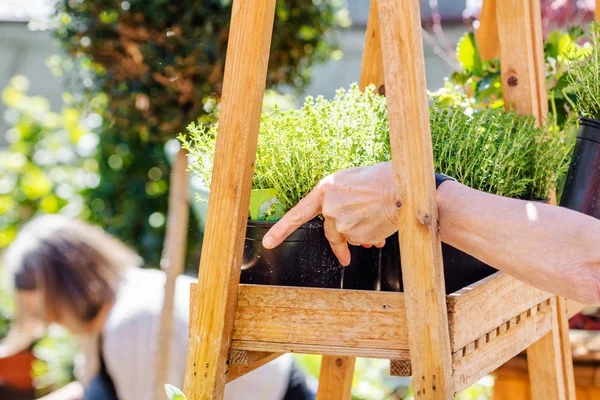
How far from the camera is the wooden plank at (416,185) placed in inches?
29.1

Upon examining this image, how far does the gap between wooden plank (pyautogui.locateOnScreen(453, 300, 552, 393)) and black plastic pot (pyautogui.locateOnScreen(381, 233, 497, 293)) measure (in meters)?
0.09

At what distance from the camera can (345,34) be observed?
360 cm

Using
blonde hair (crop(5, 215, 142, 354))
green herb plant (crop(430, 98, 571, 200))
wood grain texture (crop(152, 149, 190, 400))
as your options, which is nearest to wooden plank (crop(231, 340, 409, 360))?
green herb plant (crop(430, 98, 571, 200))

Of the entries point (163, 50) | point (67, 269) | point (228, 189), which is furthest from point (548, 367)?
point (67, 269)

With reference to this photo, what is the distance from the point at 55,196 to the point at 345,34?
1777 millimetres

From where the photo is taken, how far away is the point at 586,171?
114 centimetres

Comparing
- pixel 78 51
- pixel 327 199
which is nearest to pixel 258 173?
pixel 327 199

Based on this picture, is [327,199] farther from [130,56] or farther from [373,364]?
[373,364]

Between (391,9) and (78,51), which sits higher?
(78,51)

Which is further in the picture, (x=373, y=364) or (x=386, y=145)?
(x=373, y=364)

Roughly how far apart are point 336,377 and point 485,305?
563mm

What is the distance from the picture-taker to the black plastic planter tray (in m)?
0.90

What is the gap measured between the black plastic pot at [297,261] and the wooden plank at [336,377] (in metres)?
0.50

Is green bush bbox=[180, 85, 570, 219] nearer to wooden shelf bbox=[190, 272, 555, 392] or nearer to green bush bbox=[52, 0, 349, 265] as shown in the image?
wooden shelf bbox=[190, 272, 555, 392]
